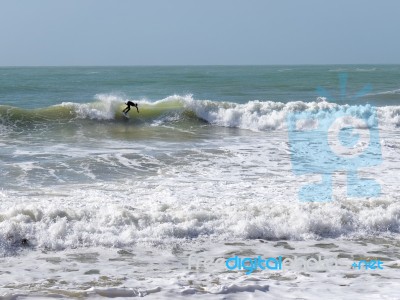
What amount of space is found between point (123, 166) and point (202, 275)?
5.97 metres

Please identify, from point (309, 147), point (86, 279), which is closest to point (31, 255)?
point (86, 279)

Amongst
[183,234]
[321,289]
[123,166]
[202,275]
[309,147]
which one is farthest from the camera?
[309,147]

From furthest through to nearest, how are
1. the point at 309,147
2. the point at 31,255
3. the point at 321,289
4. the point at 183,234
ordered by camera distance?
the point at 309,147, the point at 183,234, the point at 31,255, the point at 321,289

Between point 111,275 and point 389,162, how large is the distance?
816 cm

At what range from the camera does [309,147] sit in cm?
1419

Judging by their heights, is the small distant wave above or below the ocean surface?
above

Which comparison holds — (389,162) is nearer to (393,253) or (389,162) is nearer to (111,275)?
(393,253)

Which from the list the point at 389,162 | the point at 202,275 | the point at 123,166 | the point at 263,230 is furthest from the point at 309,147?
the point at 202,275

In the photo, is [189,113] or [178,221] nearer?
[178,221]

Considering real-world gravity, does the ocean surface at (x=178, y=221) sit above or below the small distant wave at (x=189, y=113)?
below

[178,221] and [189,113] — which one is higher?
[189,113]

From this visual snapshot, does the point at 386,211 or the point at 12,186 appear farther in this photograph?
the point at 12,186

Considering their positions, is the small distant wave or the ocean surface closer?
the ocean surface

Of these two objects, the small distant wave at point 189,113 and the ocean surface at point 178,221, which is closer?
the ocean surface at point 178,221
